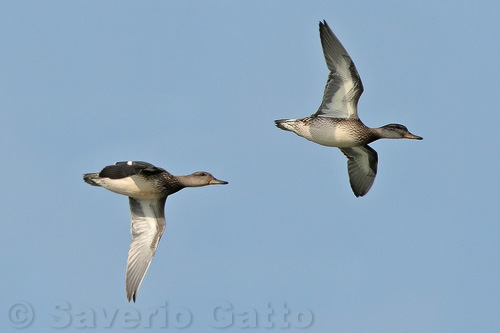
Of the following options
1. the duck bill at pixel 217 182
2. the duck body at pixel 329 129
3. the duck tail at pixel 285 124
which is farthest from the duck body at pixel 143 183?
the duck body at pixel 329 129

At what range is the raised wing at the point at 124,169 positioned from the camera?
71.9 ft

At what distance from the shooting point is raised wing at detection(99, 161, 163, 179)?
71.9 ft

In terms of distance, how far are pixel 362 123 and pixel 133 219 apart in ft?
16.5

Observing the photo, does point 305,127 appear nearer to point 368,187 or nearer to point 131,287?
point 368,187

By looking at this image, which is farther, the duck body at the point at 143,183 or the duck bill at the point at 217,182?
Answer: the duck bill at the point at 217,182

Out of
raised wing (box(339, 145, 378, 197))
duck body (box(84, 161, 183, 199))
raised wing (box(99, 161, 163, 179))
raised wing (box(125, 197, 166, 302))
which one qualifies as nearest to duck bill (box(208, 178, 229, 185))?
duck body (box(84, 161, 183, 199))

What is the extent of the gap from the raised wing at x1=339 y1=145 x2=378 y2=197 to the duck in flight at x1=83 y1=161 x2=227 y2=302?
386 centimetres

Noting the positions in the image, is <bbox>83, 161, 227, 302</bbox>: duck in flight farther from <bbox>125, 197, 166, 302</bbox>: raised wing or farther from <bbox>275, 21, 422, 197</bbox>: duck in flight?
<bbox>275, 21, 422, 197</bbox>: duck in flight

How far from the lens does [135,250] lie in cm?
2412

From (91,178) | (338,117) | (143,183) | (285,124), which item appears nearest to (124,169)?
(143,183)

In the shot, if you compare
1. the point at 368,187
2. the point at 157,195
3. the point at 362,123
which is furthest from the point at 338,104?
the point at 157,195

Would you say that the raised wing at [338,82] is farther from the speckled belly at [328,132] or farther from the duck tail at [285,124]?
the duck tail at [285,124]

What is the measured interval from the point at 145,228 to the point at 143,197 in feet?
2.48

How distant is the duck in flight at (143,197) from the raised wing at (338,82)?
290cm
